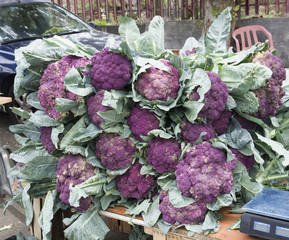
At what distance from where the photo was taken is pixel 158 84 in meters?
1.78

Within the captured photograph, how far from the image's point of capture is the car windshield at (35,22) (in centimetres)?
525

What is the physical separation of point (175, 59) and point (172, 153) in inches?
17.2

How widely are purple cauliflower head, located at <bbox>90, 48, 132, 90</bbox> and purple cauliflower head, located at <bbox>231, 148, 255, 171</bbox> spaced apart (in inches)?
23.4

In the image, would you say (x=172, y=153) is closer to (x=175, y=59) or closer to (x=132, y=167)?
(x=132, y=167)

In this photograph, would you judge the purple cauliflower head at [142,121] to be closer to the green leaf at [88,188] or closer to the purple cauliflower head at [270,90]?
the green leaf at [88,188]

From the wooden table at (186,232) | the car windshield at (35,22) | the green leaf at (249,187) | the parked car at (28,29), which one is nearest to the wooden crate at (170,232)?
the wooden table at (186,232)

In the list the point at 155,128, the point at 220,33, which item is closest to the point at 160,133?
the point at 155,128

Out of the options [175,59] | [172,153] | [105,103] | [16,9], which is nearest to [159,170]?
[172,153]

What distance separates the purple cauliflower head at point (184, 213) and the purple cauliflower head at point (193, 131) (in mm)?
273

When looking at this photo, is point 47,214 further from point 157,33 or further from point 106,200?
point 157,33

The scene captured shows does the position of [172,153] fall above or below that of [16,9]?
below

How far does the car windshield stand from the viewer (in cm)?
525

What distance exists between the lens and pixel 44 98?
200 centimetres

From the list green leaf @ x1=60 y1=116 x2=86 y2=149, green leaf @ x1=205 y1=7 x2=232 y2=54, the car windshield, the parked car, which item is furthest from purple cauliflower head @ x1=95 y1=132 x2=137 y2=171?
the car windshield
